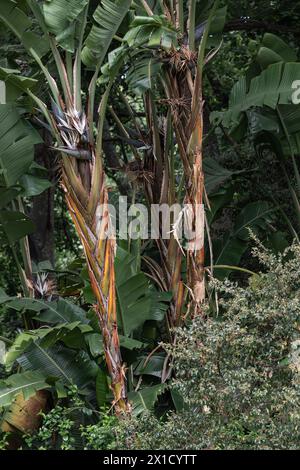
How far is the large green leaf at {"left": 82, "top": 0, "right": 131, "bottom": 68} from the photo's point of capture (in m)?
6.54

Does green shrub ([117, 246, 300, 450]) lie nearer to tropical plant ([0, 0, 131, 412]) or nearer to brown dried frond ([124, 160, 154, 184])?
tropical plant ([0, 0, 131, 412])

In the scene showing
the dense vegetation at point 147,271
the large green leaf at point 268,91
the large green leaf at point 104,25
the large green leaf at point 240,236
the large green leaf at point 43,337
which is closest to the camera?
the dense vegetation at point 147,271

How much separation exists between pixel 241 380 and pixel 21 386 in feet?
6.80

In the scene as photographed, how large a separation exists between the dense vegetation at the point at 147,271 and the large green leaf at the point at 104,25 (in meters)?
0.01

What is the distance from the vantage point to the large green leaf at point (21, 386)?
6.34 metres

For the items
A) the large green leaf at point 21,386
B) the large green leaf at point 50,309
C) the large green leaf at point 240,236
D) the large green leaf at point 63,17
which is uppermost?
the large green leaf at point 63,17

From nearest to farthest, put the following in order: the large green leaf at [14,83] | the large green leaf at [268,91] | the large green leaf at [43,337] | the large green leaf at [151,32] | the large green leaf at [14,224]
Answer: the large green leaf at [151,32] → the large green leaf at [43,337] → the large green leaf at [14,83] → the large green leaf at [268,91] → the large green leaf at [14,224]

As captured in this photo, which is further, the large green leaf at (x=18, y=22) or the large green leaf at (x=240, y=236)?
the large green leaf at (x=240, y=236)

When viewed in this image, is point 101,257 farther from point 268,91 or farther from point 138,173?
point 268,91

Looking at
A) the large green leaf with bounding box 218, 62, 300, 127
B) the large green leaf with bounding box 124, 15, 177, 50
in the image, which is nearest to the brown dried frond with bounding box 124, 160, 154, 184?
the large green leaf with bounding box 218, 62, 300, 127

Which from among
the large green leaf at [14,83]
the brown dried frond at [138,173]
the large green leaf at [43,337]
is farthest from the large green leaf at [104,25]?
the large green leaf at [43,337]

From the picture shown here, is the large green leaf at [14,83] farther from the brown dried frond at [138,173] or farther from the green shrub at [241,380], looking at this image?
the green shrub at [241,380]

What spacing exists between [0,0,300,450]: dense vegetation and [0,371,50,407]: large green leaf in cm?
2

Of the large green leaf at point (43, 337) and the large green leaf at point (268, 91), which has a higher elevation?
the large green leaf at point (268, 91)
